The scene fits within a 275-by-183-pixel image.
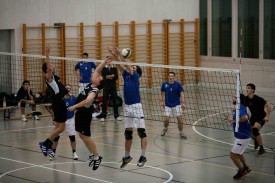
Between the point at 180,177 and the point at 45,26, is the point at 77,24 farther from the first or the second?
the point at 180,177

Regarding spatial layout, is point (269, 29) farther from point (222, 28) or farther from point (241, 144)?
point (241, 144)

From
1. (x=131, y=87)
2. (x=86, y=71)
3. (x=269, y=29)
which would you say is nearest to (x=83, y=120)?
(x=131, y=87)

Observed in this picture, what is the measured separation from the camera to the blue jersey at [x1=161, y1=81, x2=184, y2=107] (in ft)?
64.1

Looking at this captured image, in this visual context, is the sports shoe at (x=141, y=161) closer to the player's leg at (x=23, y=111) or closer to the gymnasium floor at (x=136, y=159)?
the gymnasium floor at (x=136, y=159)

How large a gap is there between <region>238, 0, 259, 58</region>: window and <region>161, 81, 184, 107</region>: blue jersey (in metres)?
12.9

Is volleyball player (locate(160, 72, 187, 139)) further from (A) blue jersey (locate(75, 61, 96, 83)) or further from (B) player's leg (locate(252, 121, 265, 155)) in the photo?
(A) blue jersey (locate(75, 61, 96, 83))

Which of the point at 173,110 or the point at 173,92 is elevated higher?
the point at 173,92

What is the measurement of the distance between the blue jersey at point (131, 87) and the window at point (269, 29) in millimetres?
17598

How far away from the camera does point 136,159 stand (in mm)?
16641

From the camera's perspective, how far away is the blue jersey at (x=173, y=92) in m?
19.5

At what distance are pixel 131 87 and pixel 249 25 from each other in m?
18.6

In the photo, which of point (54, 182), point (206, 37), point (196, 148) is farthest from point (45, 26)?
point (54, 182)

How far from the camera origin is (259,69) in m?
31.2

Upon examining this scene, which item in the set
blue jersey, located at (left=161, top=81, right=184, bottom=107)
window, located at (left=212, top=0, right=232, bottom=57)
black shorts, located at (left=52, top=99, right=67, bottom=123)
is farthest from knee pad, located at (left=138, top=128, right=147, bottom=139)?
window, located at (left=212, top=0, right=232, bottom=57)
